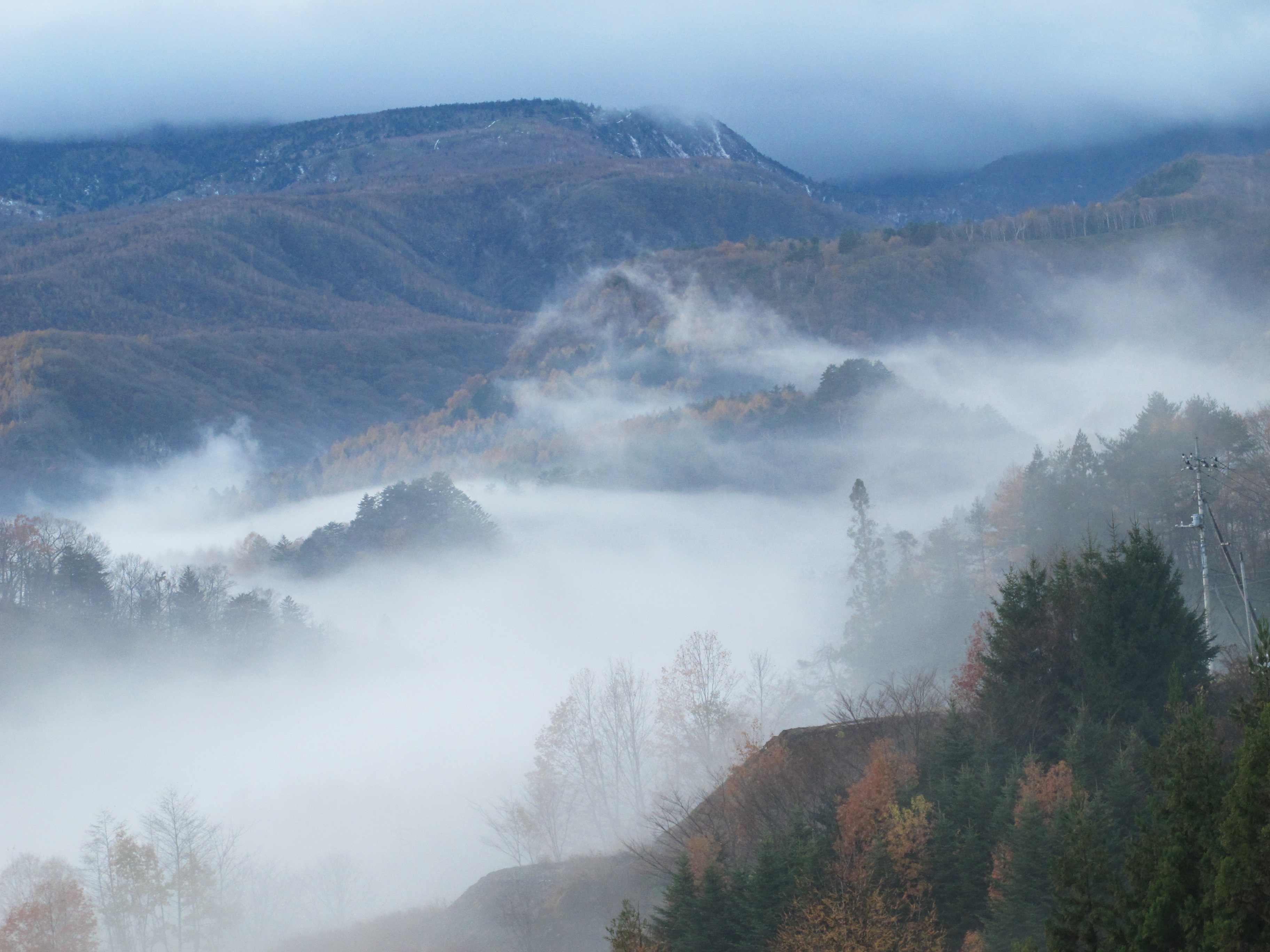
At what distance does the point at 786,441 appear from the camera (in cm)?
18275

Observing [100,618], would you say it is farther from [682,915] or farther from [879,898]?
[879,898]

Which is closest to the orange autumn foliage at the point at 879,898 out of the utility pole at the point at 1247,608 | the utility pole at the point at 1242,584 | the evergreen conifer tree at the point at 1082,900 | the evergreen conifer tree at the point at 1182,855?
the evergreen conifer tree at the point at 1082,900

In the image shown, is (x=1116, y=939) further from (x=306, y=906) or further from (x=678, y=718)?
(x=306, y=906)

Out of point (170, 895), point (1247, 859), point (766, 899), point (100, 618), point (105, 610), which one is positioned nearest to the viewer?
point (1247, 859)

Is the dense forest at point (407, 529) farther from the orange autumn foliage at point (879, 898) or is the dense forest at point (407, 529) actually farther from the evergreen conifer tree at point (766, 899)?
the evergreen conifer tree at point (766, 899)

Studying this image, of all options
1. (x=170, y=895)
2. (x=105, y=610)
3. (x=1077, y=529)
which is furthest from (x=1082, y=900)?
(x=105, y=610)

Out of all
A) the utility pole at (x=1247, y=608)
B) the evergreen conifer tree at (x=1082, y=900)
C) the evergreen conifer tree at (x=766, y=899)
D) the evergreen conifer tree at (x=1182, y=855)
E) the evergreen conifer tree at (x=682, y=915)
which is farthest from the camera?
the utility pole at (x=1247, y=608)

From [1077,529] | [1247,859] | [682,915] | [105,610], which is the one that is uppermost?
[105,610]

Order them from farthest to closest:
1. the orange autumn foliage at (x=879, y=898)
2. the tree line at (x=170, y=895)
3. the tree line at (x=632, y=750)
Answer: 1. the tree line at (x=632, y=750)
2. the tree line at (x=170, y=895)
3. the orange autumn foliage at (x=879, y=898)

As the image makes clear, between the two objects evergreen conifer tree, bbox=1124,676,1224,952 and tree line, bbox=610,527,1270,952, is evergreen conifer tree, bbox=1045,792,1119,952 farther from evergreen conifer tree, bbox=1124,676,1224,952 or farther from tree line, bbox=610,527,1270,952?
evergreen conifer tree, bbox=1124,676,1224,952

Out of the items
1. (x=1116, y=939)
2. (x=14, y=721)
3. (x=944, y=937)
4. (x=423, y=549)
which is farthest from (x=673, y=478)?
(x=1116, y=939)

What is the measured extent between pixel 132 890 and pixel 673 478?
126m

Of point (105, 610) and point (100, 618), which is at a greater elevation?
point (105, 610)

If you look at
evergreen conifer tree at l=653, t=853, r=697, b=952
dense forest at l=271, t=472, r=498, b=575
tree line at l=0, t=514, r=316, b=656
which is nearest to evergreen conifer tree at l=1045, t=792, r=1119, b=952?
evergreen conifer tree at l=653, t=853, r=697, b=952
